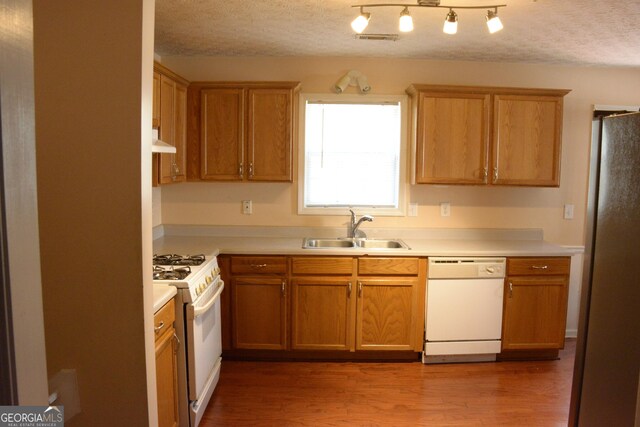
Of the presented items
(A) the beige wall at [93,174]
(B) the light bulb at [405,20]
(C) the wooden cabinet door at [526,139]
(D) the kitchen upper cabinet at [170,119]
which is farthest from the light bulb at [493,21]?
(D) the kitchen upper cabinet at [170,119]

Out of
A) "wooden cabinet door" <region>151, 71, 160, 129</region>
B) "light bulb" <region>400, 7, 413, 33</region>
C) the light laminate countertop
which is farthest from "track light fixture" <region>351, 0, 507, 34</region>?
the light laminate countertop

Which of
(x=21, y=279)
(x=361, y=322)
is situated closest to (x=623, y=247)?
(x=21, y=279)

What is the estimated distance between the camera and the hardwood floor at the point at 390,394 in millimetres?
2781

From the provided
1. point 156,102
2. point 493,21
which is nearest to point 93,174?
point 156,102

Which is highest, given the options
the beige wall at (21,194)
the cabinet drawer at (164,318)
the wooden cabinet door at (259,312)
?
the beige wall at (21,194)

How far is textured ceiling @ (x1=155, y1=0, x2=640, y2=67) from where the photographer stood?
260cm

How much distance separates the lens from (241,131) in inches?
143

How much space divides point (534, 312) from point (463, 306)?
0.55 metres

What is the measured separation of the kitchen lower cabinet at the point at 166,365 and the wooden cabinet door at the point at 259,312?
3.34 feet

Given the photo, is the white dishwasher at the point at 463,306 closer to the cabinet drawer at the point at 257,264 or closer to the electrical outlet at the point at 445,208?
the electrical outlet at the point at 445,208

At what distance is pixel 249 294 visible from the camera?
347 cm

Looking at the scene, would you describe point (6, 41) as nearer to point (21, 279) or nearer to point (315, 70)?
point (21, 279)

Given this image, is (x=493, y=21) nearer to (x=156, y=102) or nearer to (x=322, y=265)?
(x=322, y=265)

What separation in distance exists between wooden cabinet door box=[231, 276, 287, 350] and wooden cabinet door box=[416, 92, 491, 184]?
4.69 feet
